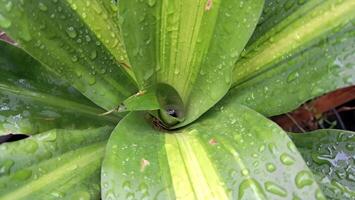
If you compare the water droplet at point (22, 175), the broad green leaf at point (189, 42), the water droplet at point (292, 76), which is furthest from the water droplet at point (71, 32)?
the water droplet at point (292, 76)

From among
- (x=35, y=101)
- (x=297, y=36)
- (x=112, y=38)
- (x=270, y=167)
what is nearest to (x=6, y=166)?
(x=35, y=101)

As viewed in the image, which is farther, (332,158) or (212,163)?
(332,158)

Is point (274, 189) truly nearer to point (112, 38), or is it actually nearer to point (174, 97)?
point (174, 97)

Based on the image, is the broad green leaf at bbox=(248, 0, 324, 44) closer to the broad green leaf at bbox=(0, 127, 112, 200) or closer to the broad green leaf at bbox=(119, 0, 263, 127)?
the broad green leaf at bbox=(119, 0, 263, 127)

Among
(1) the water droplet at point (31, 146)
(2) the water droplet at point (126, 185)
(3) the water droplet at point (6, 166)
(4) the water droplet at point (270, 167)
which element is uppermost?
(1) the water droplet at point (31, 146)

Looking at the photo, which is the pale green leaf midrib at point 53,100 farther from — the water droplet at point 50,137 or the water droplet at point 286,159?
the water droplet at point 286,159

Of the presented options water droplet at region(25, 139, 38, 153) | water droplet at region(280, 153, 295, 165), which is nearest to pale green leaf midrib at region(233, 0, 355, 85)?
water droplet at region(280, 153, 295, 165)
